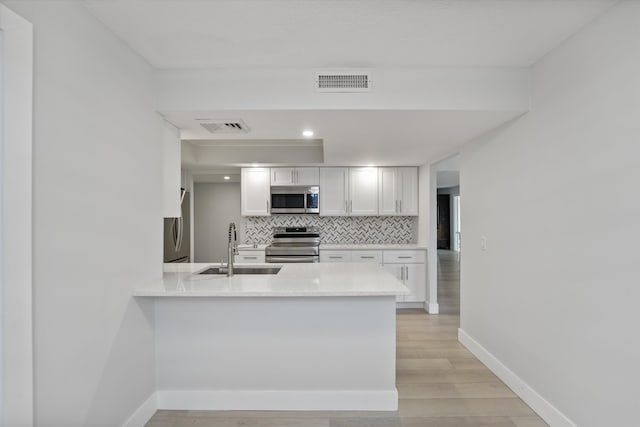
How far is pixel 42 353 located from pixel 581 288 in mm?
2714

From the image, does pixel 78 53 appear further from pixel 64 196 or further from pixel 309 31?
pixel 309 31

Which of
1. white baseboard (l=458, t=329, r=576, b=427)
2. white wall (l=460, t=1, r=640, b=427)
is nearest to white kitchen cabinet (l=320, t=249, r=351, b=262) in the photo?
white baseboard (l=458, t=329, r=576, b=427)

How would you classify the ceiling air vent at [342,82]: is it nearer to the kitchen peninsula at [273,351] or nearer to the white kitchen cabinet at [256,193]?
the kitchen peninsula at [273,351]

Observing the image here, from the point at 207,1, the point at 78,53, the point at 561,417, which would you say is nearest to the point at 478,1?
the point at 207,1

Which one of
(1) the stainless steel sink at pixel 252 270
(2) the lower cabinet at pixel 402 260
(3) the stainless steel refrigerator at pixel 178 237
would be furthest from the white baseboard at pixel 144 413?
(2) the lower cabinet at pixel 402 260

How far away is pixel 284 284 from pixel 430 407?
1356mm

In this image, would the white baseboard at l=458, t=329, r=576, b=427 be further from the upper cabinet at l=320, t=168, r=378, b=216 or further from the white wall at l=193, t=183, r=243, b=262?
the white wall at l=193, t=183, r=243, b=262

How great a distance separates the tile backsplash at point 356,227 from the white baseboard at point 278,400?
3.24 meters

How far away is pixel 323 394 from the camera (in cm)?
239

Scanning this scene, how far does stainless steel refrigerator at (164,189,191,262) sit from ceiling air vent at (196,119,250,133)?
4.72 ft

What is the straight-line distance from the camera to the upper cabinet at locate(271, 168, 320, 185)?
5164 mm

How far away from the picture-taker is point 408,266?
4914 millimetres

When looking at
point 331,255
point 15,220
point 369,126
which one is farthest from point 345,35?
point 331,255

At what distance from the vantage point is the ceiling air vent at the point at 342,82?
240 centimetres
